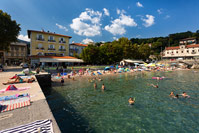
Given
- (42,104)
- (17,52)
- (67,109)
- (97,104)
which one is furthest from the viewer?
(17,52)

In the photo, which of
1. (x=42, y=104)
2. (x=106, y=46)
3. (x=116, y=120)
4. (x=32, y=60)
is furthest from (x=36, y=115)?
(x=106, y=46)

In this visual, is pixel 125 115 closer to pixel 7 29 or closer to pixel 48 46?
pixel 7 29

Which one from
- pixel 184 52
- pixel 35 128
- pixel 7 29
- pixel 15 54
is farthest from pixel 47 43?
pixel 184 52

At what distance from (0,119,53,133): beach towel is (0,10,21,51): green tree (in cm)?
→ 2943

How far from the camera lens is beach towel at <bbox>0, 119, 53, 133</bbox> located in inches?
145

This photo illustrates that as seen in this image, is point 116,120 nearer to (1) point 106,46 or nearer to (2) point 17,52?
(1) point 106,46

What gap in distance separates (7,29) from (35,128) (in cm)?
3116

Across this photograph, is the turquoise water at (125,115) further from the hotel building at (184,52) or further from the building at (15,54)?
the hotel building at (184,52)

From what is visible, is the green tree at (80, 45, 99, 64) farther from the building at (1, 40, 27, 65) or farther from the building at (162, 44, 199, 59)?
the building at (162, 44, 199, 59)

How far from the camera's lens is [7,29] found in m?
25.1

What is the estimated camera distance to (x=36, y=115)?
4.77m

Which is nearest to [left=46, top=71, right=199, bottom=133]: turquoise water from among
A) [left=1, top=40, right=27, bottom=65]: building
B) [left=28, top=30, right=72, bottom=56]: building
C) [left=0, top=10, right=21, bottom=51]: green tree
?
[left=0, top=10, right=21, bottom=51]: green tree

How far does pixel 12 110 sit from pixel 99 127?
4914 mm

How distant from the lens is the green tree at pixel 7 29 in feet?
78.8
